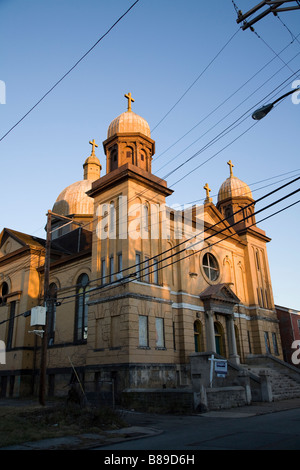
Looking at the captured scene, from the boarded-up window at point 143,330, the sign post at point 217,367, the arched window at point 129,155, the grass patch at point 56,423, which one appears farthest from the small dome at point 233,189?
the grass patch at point 56,423

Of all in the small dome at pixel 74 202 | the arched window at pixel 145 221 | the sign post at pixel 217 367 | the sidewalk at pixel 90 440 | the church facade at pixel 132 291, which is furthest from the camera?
the small dome at pixel 74 202

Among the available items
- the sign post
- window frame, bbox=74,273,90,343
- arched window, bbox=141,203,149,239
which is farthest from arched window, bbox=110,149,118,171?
the sign post

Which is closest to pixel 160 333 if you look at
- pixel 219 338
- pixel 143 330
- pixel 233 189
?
pixel 143 330

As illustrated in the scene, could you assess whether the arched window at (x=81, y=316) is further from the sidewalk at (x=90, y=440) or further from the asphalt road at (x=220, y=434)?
the sidewalk at (x=90, y=440)

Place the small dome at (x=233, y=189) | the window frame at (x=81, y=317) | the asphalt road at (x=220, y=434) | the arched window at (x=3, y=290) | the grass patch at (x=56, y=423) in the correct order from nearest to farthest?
the asphalt road at (x=220, y=434) < the grass patch at (x=56, y=423) < the window frame at (x=81, y=317) < the arched window at (x=3, y=290) < the small dome at (x=233, y=189)

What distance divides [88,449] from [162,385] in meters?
14.1

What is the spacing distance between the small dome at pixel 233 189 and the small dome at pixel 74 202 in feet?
46.6

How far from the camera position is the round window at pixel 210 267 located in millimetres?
31797

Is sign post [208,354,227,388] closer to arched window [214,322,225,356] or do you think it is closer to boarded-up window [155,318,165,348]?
boarded-up window [155,318,165,348]

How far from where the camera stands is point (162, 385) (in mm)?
23078

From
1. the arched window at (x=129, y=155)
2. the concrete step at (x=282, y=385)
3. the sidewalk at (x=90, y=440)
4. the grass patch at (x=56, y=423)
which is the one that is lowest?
the sidewalk at (x=90, y=440)

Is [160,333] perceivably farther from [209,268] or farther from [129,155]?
[129,155]

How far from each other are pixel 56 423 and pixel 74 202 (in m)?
32.2

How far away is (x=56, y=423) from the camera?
13250 mm
